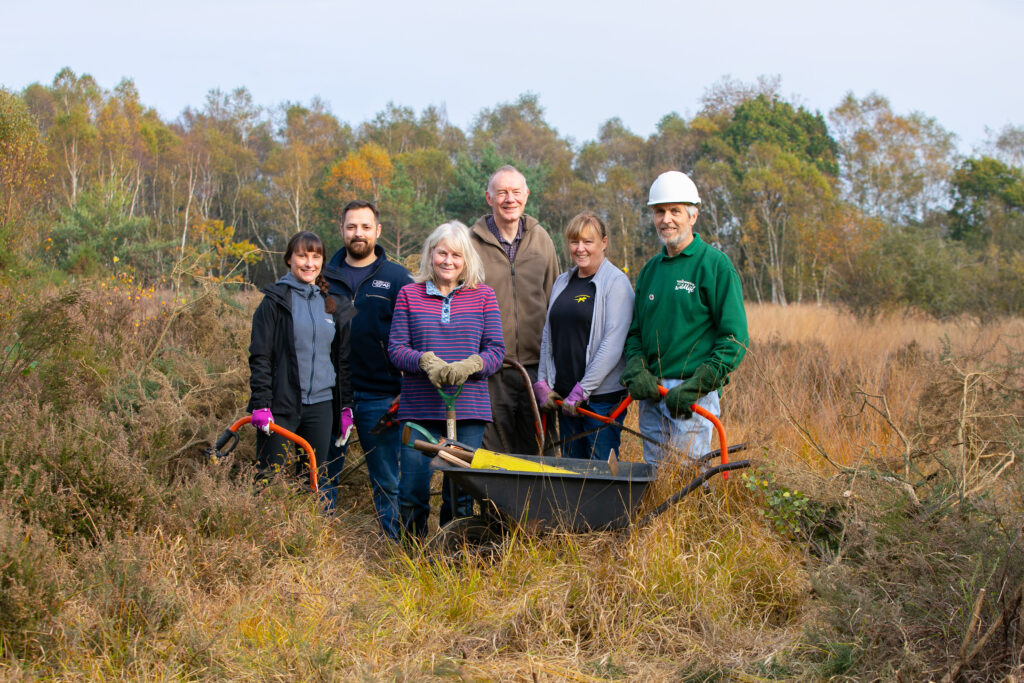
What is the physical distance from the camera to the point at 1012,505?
318 centimetres

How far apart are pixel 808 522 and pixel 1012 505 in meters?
0.91

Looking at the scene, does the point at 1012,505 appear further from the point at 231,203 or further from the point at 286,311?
the point at 231,203

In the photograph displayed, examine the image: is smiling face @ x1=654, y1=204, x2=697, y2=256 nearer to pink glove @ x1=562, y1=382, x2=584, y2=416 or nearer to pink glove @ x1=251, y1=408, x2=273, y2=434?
pink glove @ x1=562, y1=382, x2=584, y2=416

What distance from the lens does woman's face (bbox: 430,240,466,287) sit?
433 centimetres

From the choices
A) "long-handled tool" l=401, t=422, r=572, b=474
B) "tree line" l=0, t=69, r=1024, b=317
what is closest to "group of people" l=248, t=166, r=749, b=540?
"long-handled tool" l=401, t=422, r=572, b=474

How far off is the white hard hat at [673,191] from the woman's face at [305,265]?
1.83 metres

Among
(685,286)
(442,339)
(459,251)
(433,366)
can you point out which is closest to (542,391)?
(442,339)

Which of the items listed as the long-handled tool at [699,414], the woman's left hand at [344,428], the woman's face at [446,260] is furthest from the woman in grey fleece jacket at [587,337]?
the woman's left hand at [344,428]

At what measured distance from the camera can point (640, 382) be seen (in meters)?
4.04

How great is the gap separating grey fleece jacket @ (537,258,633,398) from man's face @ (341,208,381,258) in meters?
1.34

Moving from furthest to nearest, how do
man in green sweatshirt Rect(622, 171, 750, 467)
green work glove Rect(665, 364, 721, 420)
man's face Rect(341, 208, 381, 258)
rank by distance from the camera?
man's face Rect(341, 208, 381, 258) → man in green sweatshirt Rect(622, 171, 750, 467) → green work glove Rect(665, 364, 721, 420)

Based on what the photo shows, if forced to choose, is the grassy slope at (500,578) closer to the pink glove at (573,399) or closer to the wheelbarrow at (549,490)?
the wheelbarrow at (549,490)

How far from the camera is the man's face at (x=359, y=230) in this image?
4867 mm

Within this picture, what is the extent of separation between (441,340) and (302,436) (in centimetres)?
96
